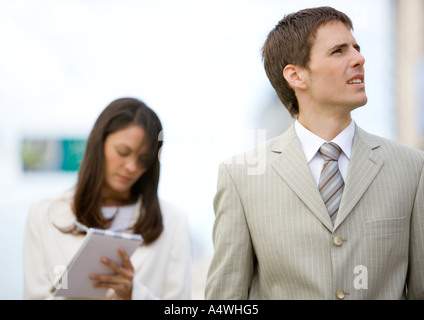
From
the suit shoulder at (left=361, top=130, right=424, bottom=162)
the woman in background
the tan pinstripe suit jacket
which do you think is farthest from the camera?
the woman in background

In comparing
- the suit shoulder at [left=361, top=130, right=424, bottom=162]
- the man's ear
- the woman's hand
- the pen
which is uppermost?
the man's ear

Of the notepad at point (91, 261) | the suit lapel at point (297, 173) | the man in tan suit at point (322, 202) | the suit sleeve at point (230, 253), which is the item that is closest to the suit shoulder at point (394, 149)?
the man in tan suit at point (322, 202)

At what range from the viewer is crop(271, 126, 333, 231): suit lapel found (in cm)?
148

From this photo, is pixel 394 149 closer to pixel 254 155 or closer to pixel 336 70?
pixel 336 70

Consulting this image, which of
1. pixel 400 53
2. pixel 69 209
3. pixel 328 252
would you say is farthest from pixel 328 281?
pixel 400 53

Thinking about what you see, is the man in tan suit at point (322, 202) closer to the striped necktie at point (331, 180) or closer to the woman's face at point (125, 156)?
the striped necktie at point (331, 180)

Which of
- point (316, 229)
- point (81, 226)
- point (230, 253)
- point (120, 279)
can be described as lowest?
point (120, 279)

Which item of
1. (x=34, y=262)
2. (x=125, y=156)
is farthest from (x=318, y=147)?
(x=34, y=262)

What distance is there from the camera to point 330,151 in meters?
1.57

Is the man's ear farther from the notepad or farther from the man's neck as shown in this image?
the notepad

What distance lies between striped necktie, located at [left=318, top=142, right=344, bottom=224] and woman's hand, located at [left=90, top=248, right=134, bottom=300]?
0.88m

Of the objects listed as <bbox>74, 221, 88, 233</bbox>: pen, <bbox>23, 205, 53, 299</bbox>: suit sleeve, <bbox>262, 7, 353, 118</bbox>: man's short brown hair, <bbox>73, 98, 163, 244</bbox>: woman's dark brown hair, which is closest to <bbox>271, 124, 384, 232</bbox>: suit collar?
<bbox>262, 7, 353, 118</bbox>: man's short brown hair

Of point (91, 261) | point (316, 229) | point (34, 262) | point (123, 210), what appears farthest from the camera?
point (123, 210)

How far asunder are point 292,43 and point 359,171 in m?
0.49
